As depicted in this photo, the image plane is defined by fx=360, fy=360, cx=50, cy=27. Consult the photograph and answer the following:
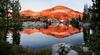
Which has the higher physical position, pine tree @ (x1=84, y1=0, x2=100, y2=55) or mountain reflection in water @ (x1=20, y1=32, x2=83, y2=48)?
pine tree @ (x1=84, y1=0, x2=100, y2=55)

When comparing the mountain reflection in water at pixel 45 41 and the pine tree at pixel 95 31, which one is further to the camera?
the mountain reflection in water at pixel 45 41

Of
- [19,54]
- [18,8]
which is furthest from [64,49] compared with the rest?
[18,8]

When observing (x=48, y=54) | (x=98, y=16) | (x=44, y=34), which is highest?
(x=98, y=16)

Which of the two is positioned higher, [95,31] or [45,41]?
[95,31]

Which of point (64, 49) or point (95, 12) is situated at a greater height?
point (95, 12)

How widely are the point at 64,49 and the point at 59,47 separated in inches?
20.2

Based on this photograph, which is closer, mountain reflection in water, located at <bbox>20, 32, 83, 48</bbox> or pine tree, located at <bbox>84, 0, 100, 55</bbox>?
pine tree, located at <bbox>84, 0, 100, 55</bbox>

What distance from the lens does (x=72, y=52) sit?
33406 millimetres

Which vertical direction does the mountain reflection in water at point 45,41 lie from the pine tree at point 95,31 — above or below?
below

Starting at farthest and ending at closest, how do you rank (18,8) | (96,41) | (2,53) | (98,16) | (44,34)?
(44,34) < (18,8) < (98,16) < (96,41) < (2,53)

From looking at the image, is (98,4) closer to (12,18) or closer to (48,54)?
(48,54)

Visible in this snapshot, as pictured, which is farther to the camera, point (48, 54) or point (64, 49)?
point (48, 54)

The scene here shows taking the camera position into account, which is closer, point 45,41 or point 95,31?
point 95,31

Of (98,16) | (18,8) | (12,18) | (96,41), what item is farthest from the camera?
(18,8)
